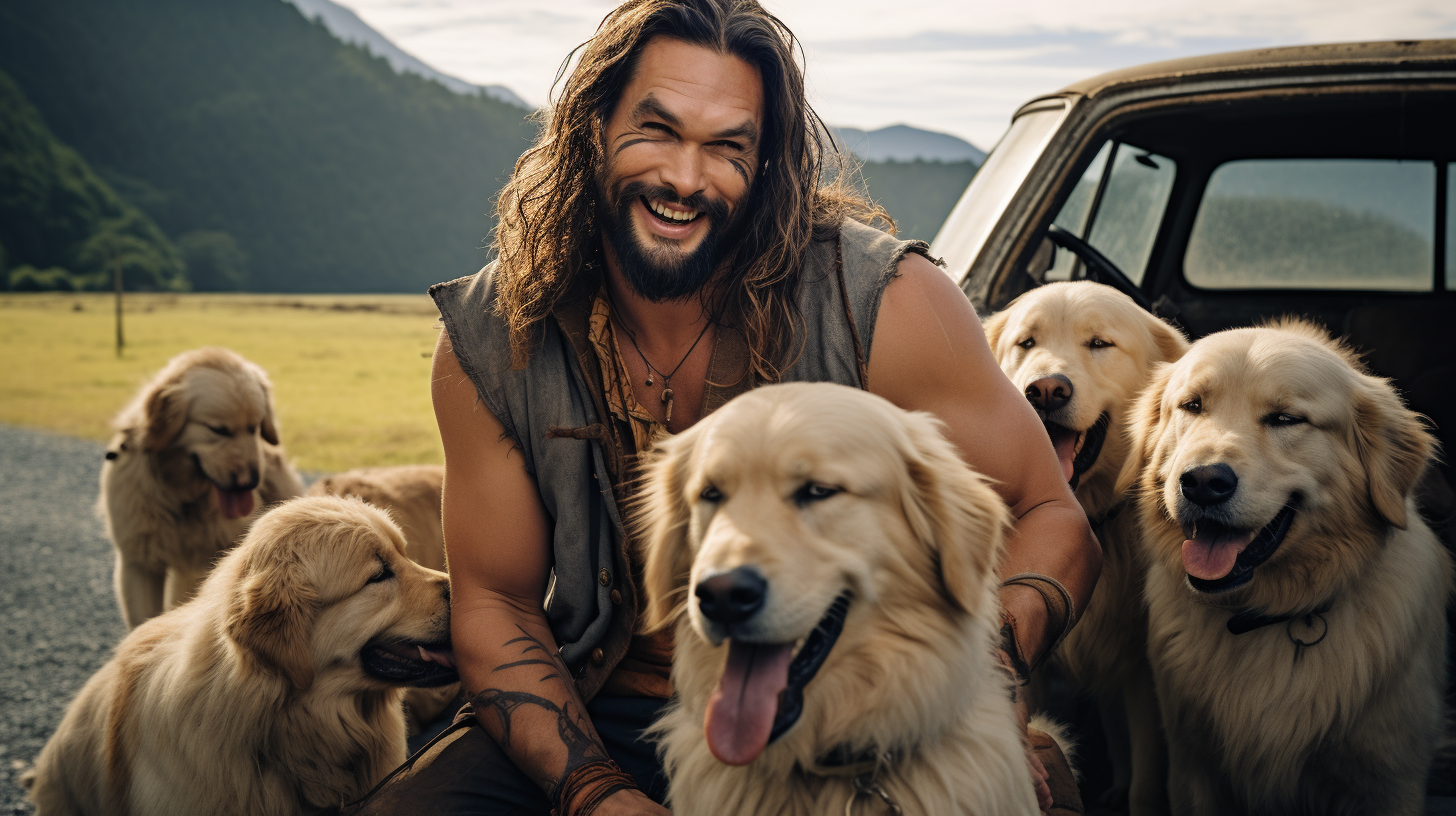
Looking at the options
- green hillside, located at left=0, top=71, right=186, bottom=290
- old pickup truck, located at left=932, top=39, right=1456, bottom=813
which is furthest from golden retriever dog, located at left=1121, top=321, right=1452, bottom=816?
green hillside, located at left=0, top=71, right=186, bottom=290

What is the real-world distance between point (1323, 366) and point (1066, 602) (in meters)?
1.07

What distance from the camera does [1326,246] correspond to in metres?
5.95

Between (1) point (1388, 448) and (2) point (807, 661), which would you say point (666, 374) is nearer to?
(2) point (807, 661)

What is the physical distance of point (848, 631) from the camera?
179 cm

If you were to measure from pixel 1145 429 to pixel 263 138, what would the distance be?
93034 millimetres

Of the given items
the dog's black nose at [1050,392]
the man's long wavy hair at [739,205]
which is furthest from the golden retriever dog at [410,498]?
the dog's black nose at [1050,392]

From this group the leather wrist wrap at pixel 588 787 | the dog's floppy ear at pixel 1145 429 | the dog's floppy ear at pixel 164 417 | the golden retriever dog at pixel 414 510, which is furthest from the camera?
the dog's floppy ear at pixel 164 417

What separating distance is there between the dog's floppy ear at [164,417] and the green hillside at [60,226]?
57.2 metres

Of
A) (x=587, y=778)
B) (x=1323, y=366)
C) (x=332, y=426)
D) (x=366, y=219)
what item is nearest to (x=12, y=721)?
(x=587, y=778)

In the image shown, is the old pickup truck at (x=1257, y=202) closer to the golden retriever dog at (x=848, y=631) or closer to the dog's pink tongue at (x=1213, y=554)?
the dog's pink tongue at (x=1213, y=554)

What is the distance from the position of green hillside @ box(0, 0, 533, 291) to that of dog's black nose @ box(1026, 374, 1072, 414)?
67.7 meters

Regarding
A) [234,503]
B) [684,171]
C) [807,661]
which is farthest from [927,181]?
[807,661]

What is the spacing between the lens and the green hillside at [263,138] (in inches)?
2857

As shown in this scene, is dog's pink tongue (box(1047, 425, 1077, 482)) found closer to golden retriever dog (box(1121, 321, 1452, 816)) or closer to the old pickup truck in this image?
golden retriever dog (box(1121, 321, 1452, 816))
